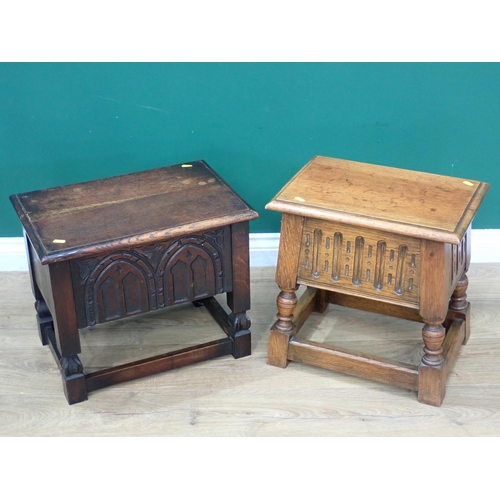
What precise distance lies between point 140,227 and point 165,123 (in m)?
0.67

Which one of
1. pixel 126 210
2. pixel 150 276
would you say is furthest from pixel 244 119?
pixel 150 276

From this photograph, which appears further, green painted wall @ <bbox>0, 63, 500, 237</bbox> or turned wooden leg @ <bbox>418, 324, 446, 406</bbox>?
green painted wall @ <bbox>0, 63, 500, 237</bbox>

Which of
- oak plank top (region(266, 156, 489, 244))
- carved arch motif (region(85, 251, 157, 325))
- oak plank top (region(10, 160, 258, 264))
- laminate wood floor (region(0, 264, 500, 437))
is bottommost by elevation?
laminate wood floor (region(0, 264, 500, 437))

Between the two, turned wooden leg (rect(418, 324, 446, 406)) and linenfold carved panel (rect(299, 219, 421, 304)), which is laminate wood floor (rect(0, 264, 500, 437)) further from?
linenfold carved panel (rect(299, 219, 421, 304))

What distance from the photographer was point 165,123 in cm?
281

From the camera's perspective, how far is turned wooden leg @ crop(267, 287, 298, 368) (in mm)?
2436

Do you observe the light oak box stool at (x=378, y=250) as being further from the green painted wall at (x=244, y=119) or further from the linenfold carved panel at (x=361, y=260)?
the green painted wall at (x=244, y=119)

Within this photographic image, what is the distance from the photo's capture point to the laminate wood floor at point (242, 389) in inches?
90.1

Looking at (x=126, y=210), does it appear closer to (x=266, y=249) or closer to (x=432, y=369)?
(x=266, y=249)

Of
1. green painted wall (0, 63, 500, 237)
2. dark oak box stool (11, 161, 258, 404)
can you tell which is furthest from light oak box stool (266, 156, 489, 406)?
green painted wall (0, 63, 500, 237)

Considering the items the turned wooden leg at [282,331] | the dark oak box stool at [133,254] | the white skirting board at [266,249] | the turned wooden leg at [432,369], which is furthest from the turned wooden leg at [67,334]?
the turned wooden leg at [432,369]

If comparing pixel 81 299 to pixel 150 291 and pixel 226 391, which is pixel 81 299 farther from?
pixel 226 391

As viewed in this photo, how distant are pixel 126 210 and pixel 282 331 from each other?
0.59 meters

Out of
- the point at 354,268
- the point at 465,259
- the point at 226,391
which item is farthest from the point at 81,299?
the point at 465,259
